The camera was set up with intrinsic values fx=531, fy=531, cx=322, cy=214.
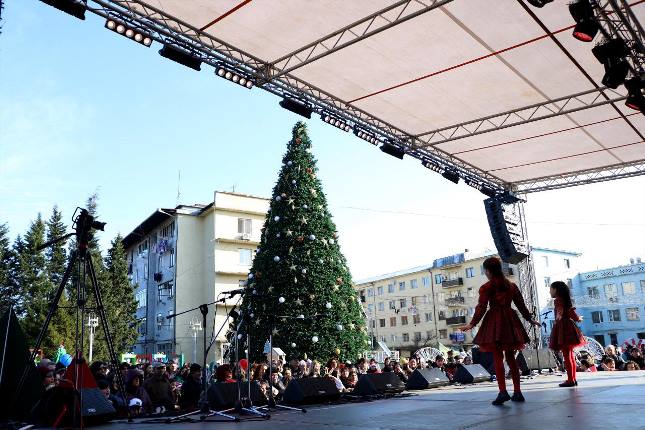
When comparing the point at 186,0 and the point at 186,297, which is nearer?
the point at 186,0

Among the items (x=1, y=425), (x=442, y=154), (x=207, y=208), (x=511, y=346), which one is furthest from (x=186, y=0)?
(x=207, y=208)

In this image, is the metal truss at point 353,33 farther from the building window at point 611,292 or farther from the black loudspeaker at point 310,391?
the building window at point 611,292

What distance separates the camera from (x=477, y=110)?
38.7 feet

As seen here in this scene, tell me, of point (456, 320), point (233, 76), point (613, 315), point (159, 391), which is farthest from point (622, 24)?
point (456, 320)

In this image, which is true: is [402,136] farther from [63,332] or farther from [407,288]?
[407,288]

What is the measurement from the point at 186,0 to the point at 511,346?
6.74 metres

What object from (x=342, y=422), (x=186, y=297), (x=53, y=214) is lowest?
(x=342, y=422)

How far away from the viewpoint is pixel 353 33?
29.7 feet

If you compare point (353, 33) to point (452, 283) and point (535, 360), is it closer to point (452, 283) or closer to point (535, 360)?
point (535, 360)

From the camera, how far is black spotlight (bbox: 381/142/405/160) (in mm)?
12951

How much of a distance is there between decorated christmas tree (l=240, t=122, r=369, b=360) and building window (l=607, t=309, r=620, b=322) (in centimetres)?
4446

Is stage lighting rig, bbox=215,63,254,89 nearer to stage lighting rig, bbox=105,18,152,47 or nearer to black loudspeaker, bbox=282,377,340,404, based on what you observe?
stage lighting rig, bbox=105,18,152,47

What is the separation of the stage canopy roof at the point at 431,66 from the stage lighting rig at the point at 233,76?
0.12 meters

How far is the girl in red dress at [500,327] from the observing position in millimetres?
5836
